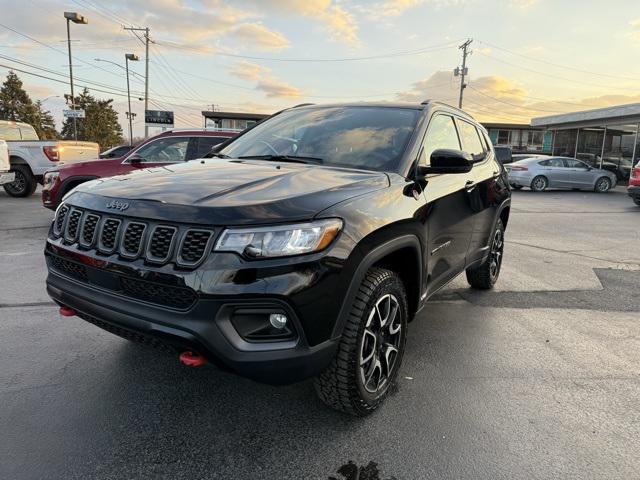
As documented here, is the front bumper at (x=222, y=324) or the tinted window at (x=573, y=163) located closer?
the front bumper at (x=222, y=324)

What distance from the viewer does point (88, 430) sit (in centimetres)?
258

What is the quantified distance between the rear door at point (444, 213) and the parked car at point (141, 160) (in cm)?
477

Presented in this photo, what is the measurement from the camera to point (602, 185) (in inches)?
818

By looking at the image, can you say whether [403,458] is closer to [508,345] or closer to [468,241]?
[508,345]

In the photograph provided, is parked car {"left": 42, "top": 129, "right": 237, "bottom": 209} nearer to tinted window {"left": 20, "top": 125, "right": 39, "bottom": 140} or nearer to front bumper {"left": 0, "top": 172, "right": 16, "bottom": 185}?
front bumper {"left": 0, "top": 172, "right": 16, "bottom": 185}

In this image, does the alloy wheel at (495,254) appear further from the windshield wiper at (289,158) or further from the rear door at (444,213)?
the windshield wiper at (289,158)

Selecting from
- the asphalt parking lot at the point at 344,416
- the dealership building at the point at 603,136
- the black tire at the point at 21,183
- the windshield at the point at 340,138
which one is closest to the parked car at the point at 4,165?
the black tire at the point at 21,183

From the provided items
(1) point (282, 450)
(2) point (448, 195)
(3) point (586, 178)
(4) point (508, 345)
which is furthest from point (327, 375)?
(3) point (586, 178)

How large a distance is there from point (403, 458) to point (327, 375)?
1.85ft

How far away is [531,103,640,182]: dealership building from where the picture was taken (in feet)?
79.4

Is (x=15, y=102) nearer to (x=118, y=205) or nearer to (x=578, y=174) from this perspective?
(x=578, y=174)

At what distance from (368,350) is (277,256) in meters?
0.90

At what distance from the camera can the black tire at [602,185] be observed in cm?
2061

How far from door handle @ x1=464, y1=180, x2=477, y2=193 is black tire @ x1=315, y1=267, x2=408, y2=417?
1.38 metres
